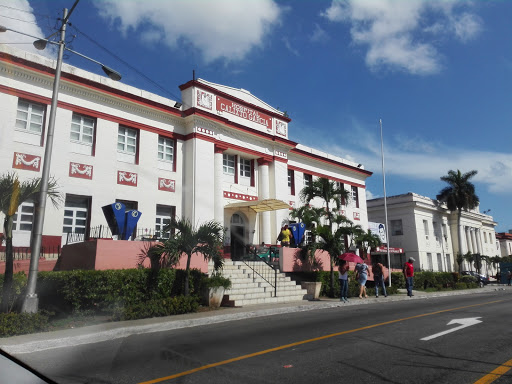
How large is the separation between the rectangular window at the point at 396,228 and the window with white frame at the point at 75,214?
36956 mm

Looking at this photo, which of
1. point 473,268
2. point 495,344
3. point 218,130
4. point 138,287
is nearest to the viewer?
point 495,344

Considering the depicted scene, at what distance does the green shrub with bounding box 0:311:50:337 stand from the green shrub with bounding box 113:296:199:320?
1.97 m

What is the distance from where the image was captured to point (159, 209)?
20.6m

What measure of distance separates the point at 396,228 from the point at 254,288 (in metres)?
34.7

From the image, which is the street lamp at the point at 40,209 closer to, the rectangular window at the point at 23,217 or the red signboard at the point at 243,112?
the rectangular window at the point at 23,217

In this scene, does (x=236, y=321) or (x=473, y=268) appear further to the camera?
(x=473, y=268)

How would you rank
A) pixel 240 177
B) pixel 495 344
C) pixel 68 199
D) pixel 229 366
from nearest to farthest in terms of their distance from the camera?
pixel 229 366 → pixel 495 344 → pixel 68 199 → pixel 240 177

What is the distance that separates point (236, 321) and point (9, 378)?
30.2 feet

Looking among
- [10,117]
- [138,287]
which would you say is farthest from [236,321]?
[10,117]

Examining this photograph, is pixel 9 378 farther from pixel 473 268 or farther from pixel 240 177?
pixel 473 268

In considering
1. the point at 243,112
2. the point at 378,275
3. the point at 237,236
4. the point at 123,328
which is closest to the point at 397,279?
the point at 378,275

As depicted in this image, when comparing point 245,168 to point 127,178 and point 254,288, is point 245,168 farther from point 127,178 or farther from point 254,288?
point 254,288

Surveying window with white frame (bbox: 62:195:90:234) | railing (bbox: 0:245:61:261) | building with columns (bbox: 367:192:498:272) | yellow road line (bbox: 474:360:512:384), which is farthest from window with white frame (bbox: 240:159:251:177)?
building with columns (bbox: 367:192:498:272)

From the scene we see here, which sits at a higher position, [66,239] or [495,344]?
[66,239]
